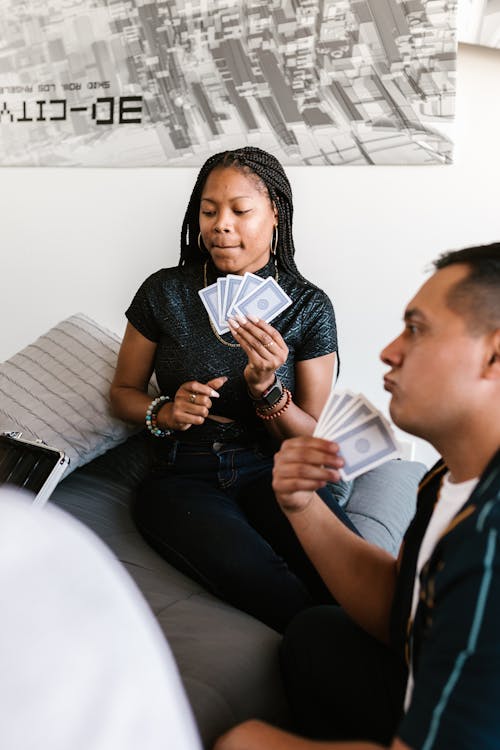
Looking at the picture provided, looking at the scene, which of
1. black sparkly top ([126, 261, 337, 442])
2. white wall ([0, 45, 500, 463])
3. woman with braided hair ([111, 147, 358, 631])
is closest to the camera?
woman with braided hair ([111, 147, 358, 631])

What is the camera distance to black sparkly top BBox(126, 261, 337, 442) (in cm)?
211

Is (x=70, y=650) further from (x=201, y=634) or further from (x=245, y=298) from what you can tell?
(x=245, y=298)

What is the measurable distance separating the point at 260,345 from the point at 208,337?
297mm

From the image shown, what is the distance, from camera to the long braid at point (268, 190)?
2.22m

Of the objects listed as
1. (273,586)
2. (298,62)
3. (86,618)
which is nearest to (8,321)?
(298,62)

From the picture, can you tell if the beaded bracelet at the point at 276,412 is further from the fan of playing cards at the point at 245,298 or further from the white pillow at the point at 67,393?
the white pillow at the point at 67,393

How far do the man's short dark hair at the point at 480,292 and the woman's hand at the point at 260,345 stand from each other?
74cm

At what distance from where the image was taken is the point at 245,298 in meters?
2.05

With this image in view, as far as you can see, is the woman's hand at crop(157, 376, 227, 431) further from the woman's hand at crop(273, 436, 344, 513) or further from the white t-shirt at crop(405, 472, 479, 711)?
the white t-shirt at crop(405, 472, 479, 711)

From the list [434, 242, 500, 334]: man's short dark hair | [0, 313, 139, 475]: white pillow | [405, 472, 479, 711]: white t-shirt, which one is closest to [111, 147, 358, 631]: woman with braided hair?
[0, 313, 139, 475]: white pillow

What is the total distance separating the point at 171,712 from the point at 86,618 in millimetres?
120

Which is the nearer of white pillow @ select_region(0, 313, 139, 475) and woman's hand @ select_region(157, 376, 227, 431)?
woman's hand @ select_region(157, 376, 227, 431)

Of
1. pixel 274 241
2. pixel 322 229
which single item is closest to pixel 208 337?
pixel 274 241

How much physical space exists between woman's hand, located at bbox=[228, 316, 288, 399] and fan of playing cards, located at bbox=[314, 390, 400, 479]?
1.30ft
